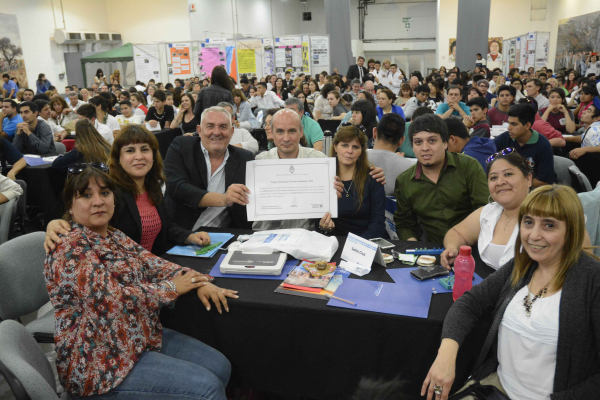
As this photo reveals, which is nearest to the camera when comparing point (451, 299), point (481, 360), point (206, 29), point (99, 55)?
point (481, 360)

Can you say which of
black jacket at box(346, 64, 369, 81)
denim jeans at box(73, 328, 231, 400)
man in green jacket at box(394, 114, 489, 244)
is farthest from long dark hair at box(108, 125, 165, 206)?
black jacket at box(346, 64, 369, 81)

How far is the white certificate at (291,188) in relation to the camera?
8.05 ft

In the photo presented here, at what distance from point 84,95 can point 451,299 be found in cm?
1164

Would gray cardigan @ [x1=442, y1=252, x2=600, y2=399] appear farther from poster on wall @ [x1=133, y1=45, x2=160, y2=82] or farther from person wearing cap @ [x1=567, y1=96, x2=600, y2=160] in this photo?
poster on wall @ [x1=133, y1=45, x2=160, y2=82]

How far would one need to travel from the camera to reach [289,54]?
13.6 meters

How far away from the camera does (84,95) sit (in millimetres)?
11188

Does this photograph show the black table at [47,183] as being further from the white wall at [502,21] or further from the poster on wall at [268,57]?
the white wall at [502,21]

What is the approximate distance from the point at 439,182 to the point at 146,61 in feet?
46.8

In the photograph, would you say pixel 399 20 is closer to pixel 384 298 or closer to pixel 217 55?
pixel 217 55

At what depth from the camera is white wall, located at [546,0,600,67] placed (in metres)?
15.5

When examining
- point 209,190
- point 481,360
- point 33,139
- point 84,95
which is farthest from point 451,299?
point 84,95

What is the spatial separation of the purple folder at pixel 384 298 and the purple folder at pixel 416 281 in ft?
0.11

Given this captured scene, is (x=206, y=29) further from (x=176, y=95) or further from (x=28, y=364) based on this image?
(x=28, y=364)

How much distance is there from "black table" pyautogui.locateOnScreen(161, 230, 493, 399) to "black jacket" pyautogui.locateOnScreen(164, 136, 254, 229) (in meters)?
0.98
